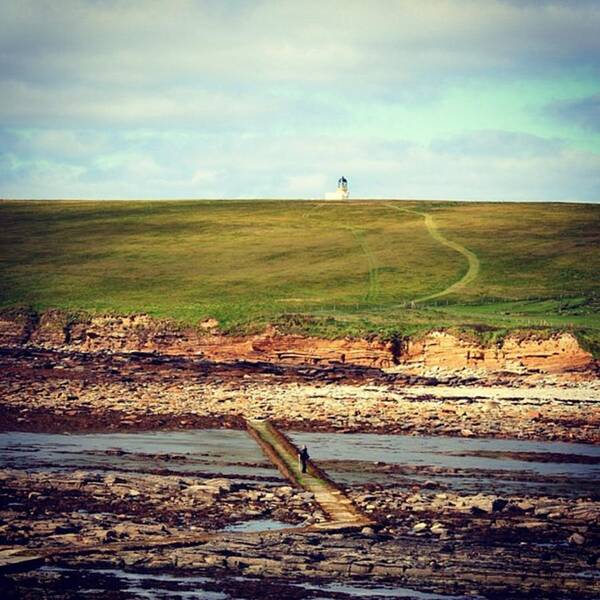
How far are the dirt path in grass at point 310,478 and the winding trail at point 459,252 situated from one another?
143ft

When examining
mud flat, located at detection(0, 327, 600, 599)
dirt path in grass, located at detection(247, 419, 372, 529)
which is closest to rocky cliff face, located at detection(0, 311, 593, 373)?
mud flat, located at detection(0, 327, 600, 599)

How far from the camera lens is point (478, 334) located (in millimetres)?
75188

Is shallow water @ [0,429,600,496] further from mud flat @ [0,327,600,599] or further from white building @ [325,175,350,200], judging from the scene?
white building @ [325,175,350,200]

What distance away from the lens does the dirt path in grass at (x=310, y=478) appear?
32406 mm

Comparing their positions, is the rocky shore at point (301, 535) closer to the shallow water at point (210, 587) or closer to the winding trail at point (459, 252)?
the shallow water at point (210, 587)

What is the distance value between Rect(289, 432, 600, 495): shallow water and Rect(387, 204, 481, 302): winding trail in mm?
43853

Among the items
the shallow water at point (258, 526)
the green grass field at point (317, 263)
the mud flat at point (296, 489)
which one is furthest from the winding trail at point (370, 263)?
the shallow water at point (258, 526)

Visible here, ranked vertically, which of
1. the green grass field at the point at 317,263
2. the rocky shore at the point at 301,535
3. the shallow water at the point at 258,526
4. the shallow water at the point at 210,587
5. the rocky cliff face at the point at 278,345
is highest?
the green grass field at the point at 317,263

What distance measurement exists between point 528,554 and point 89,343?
60.4 metres

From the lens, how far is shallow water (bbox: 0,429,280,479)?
133 feet

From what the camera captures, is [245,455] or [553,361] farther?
[553,361]

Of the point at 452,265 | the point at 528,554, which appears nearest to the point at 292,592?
the point at 528,554

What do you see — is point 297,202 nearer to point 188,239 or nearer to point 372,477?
point 188,239

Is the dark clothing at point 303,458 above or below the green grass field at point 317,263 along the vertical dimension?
below
